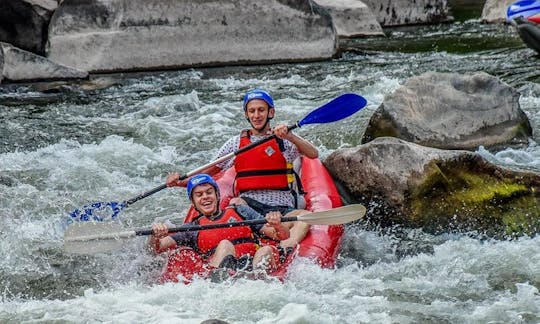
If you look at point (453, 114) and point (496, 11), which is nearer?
point (453, 114)

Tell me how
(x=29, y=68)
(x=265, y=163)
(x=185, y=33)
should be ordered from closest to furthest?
(x=265, y=163) → (x=29, y=68) → (x=185, y=33)

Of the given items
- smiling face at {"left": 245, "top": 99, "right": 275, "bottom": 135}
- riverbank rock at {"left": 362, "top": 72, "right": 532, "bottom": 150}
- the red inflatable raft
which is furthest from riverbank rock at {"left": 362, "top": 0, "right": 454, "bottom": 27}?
smiling face at {"left": 245, "top": 99, "right": 275, "bottom": 135}

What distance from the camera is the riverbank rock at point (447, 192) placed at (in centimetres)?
532

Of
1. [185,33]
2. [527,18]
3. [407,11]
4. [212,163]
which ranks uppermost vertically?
[407,11]

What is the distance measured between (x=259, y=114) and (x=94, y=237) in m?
1.35

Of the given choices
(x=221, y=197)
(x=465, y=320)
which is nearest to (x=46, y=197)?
(x=221, y=197)

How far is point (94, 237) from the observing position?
4.98 m

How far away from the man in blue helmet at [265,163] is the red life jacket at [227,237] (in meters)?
0.36

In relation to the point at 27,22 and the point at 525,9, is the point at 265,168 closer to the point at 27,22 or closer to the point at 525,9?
the point at 525,9

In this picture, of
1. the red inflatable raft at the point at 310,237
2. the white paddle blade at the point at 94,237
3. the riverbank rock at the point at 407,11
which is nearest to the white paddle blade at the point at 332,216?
the red inflatable raft at the point at 310,237

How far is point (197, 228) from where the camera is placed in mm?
4914

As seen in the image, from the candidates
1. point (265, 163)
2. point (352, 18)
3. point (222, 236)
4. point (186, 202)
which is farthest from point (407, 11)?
point (222, 236)

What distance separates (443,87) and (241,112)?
2.47 meters

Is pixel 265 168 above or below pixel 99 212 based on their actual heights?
above
